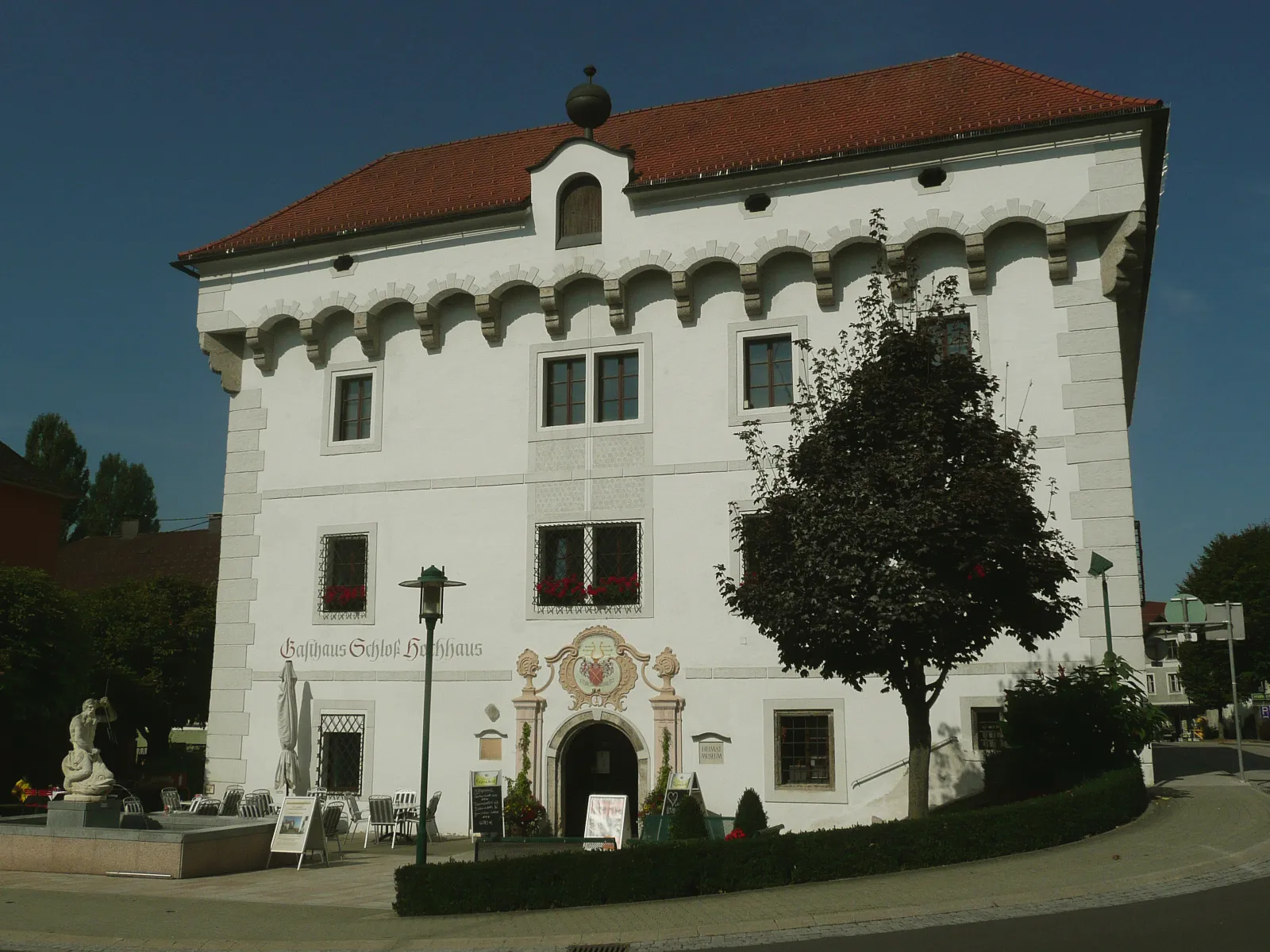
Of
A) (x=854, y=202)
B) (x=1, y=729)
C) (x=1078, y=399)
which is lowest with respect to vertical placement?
(x=1, y=729)

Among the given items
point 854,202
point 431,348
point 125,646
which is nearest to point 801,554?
point 854,202

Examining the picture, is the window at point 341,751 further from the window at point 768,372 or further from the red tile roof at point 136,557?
the red tile roof at point 136,557

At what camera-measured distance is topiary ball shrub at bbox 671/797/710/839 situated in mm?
17547

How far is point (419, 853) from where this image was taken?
562 inches

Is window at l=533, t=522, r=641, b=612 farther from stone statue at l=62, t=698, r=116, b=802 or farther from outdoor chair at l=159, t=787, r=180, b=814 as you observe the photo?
stone statue at l=62, t=698, r=116, b=802

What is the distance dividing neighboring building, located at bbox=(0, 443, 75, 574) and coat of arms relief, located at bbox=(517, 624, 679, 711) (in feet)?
68.4

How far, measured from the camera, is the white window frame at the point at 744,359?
68.7ft

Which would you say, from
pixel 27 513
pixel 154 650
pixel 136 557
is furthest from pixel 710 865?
pixel 136 557

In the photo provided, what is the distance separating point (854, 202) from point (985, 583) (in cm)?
860

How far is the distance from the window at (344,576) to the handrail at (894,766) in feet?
32.6

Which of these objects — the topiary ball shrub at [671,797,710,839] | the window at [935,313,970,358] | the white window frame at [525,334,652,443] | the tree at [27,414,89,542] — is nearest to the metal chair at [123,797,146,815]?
the topiary ball shrub at [671,797,710,839]

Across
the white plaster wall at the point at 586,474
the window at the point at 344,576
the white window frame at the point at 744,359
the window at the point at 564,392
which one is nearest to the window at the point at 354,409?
the white plaster wall at the point at 586,474

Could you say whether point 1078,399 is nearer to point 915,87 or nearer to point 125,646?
point 915,87

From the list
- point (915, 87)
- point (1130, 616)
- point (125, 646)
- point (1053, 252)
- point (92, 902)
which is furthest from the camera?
point (125, 646)
